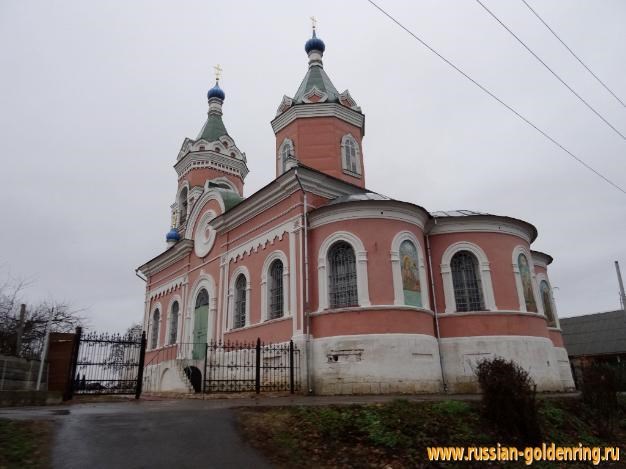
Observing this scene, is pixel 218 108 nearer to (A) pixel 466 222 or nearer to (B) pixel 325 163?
(B) pixel 325 163

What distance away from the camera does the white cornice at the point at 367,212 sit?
1477cm

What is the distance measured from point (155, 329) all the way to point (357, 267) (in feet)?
54.4

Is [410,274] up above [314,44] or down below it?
below

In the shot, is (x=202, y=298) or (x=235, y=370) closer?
(x=235, y=370)

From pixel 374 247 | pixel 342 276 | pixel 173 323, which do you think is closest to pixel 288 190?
pixel 342 276

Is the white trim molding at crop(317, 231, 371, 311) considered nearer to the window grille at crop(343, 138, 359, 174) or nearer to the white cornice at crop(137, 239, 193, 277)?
the window grille at crop(343, 138, 359, 174)

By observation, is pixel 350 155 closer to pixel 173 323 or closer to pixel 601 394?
pixel 173 323

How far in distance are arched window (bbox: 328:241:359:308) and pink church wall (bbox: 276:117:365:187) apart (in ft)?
17.2

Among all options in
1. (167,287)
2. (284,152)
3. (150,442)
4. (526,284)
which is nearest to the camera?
(150,442)

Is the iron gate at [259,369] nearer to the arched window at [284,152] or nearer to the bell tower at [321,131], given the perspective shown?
the bell tower at [321,131]

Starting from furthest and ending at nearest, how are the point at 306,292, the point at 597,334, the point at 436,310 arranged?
1. the point at 597,334
2. the point at 436,310
3. the point at 306,292

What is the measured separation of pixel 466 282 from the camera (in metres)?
16.0

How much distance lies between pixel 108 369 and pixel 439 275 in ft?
37.5

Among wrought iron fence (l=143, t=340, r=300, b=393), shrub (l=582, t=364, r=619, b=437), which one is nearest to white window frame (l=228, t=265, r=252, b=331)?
wrought iron fence (l=143, t=340, r=300, b=393)
